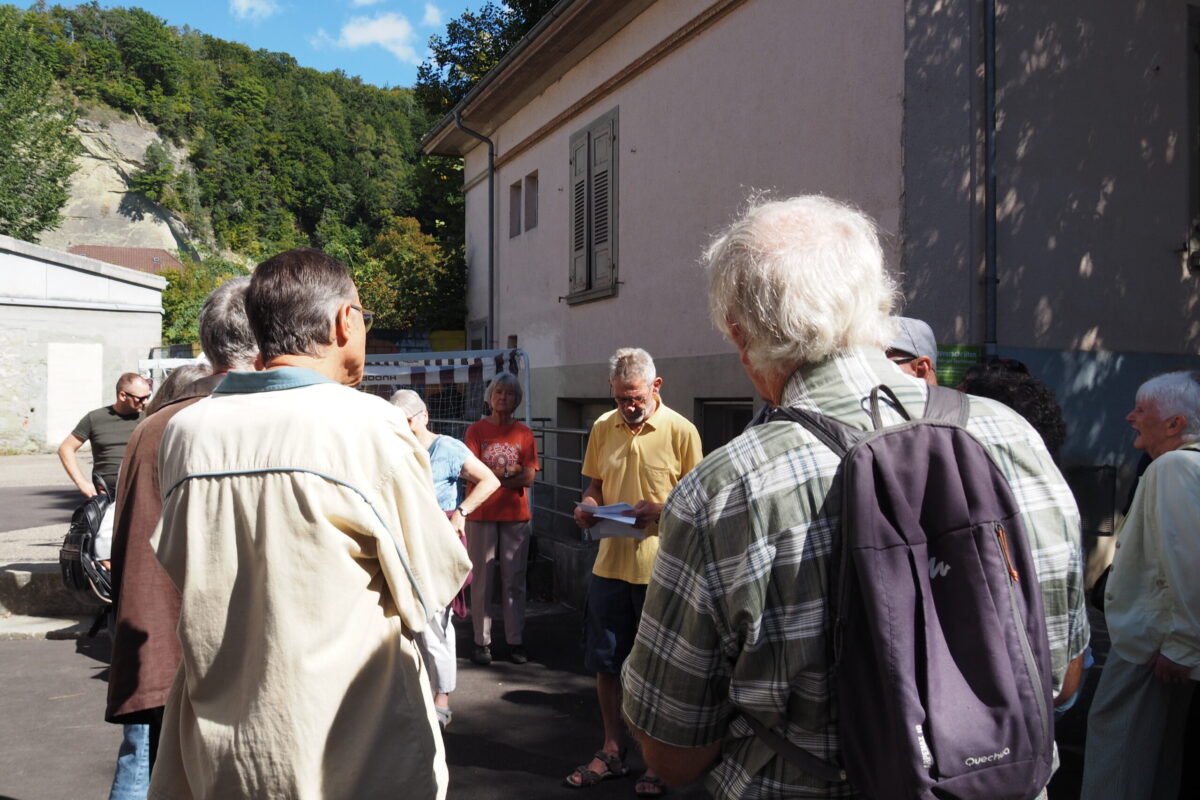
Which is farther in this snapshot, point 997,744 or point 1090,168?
point 1090,168

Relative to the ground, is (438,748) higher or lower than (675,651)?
lower

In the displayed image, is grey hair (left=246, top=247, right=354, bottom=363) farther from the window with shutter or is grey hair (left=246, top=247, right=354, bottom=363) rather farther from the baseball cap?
the window with shutter

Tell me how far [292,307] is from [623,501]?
2.85 m

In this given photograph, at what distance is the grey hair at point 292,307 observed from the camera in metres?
2.06

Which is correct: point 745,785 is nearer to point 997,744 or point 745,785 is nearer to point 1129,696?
point 997,744

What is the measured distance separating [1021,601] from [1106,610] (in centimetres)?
209

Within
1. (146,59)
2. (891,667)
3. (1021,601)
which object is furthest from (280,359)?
(146,59)

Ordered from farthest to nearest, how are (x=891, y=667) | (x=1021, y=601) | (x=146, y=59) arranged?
(x=146, y=59) < (x=1021, y=601) < (x=891, y=667)


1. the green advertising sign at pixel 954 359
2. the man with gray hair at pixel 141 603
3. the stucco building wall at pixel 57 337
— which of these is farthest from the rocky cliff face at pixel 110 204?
the man with gray hair at pixel 141 603

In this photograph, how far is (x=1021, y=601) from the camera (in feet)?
4.93

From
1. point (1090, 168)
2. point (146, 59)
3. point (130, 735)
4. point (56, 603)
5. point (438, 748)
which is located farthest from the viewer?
point (146, 59)

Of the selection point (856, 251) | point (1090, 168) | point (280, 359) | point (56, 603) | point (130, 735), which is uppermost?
point (1090, 168)

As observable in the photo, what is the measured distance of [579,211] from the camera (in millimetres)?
12195

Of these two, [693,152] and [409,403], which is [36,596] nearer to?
[409,403]
